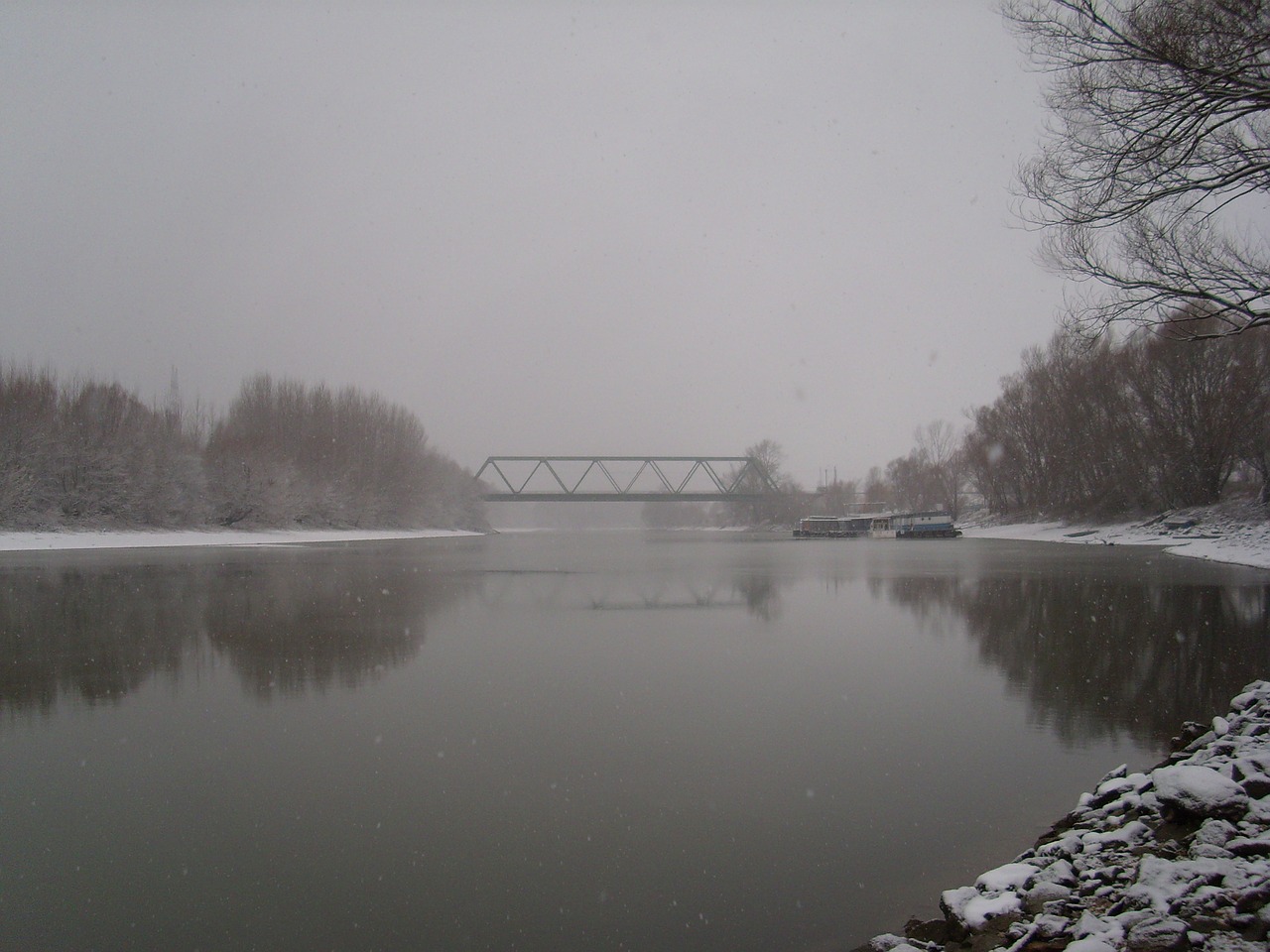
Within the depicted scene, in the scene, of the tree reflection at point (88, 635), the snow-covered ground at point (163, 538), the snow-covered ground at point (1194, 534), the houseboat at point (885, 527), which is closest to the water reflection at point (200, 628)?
the tree reflection at point (88, 635)

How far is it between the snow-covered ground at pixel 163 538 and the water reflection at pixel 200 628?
18.7 m

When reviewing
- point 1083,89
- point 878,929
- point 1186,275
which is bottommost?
point 878,929

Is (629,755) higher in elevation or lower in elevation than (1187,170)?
lower

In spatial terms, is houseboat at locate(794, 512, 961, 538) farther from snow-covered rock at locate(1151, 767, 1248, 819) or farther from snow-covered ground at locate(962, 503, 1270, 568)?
snow-covered rock at locate(1151, 767, 1248, 819)

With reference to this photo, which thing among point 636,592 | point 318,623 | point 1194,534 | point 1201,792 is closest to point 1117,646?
point 1201,792

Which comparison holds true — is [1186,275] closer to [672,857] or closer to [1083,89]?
[1083,89]

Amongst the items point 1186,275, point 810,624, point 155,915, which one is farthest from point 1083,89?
point 155,915

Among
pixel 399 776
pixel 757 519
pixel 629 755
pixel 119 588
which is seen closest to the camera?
pixel 399 776

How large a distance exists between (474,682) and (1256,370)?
44.4 metres

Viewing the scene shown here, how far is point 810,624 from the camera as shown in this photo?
12.5 m

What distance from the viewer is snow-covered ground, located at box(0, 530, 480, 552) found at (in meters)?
37.2

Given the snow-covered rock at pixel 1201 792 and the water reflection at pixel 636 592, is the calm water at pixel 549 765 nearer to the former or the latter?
the snow-covered rock at pixel 1201 792

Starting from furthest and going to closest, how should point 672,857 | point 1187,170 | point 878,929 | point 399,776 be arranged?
point 1187,170 < point 399,776 < point 672,857 < point 878,929

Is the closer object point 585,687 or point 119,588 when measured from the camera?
point 585,687
